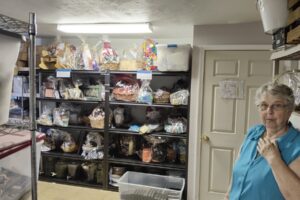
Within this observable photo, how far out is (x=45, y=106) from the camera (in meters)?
3.96

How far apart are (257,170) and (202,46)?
197 centimetres

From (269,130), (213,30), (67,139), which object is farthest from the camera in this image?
(67,139)

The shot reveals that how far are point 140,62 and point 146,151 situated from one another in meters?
1.13

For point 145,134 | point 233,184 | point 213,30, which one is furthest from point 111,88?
point 233,184

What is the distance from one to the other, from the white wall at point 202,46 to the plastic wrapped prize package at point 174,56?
112mm

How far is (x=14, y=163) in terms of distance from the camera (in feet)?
3.39

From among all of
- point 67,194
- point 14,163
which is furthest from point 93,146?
point 14,163

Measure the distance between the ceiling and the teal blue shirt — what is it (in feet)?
3.90

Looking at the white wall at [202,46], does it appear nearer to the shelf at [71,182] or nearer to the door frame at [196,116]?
the door frame at [196,116]

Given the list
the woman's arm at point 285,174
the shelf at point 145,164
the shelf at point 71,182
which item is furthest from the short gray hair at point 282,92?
the shelf at point 71,182

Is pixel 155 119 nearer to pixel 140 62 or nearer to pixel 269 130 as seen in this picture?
pixel 140 62

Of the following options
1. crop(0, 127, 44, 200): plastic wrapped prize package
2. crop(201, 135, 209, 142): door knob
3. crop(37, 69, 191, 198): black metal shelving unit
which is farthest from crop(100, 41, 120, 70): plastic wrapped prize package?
crop(0, 127, 44, 200): plastic wrapped prize package

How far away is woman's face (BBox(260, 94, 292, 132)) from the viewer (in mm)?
1259

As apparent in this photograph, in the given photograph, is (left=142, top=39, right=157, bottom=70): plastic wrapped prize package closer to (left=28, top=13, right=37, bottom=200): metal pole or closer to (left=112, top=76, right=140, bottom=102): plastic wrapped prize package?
(left=112, top=76, right=140, bottom=102): plastic wrapped prize package
